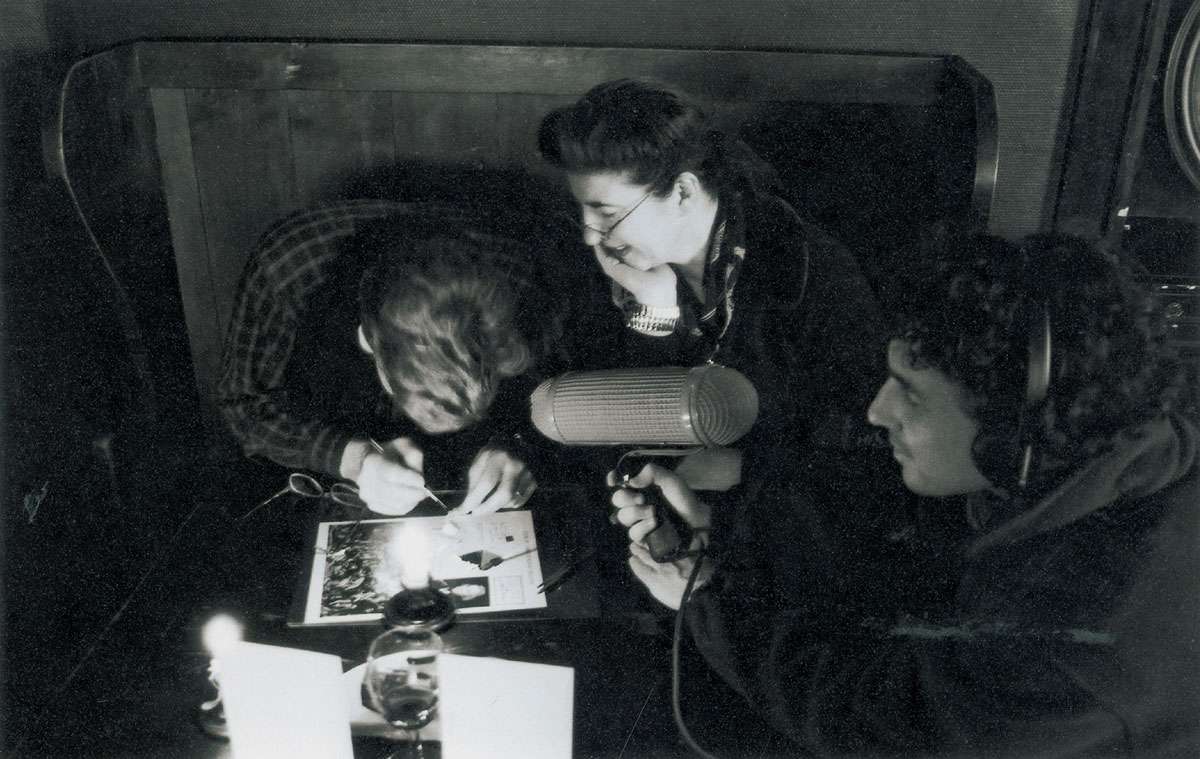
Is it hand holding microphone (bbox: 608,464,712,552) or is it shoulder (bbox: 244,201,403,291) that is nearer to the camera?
hand holding microphone (bbox: 608,464,712,552)

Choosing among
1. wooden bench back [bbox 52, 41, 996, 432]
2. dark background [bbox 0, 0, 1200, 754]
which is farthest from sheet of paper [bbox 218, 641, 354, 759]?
wooden bench back [bbox 52, 41, 996, 432]

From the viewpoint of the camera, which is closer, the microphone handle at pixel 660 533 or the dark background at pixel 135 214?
the microphone handle at pixel 660 533

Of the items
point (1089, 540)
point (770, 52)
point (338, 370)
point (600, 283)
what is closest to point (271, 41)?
point (338, 370)

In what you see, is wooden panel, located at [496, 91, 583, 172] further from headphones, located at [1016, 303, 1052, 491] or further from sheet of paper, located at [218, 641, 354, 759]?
sheet of paper, located at [218, 641, 354, 759]

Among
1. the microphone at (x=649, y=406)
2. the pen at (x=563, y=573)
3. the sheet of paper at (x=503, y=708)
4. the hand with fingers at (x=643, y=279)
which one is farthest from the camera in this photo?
the hand with fingers at (x=643, y=279)

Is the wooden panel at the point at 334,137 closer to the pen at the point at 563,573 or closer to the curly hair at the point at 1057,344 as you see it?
the pen at the point at 563,573

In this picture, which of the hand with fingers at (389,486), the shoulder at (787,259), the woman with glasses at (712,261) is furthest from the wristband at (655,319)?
the hand with fingers at (389,486)

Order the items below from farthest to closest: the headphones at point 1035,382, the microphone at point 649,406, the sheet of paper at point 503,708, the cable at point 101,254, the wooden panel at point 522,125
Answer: the wooden panel at point 522,125 → the cable at point 101,254 → the microphone at point 649,406 → the headphones at point 1035,382 → the sheet of paper at point 503,708

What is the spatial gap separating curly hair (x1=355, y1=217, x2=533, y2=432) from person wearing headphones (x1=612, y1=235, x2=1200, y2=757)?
1.30 ft

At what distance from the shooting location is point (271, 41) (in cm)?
183

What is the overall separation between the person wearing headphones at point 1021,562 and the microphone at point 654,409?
56 mm

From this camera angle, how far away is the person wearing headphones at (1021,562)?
846 mm

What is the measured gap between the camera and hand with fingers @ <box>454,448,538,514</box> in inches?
54.7

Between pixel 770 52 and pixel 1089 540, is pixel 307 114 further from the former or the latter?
pixel 1089 540
